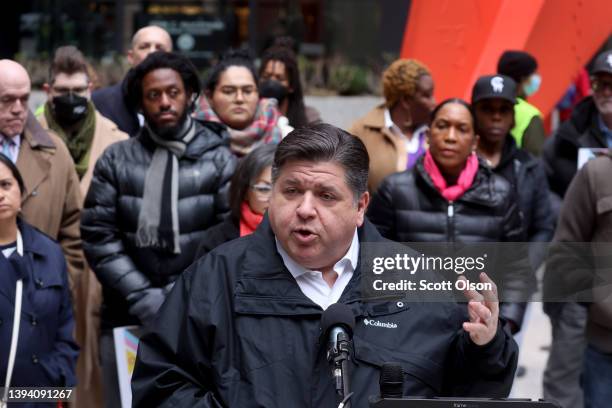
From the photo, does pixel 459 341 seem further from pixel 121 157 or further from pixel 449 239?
pixel 121 157

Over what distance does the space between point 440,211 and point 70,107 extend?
248 cm

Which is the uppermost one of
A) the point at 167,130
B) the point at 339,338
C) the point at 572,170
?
the point at 339,338

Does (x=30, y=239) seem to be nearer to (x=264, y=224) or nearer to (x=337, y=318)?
(x=264, y=224)

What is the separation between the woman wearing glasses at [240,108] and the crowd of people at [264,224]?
1 centimetres

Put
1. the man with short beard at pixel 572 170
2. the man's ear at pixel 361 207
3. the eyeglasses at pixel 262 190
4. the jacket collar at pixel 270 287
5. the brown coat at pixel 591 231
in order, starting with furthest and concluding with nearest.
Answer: the man with short beard at pixel 572 170
the eyeglasses at pixel 262 190
the brown coat at pixel 591 231
the man's ear at pixel 361 207
the jacket collar at pixel 270 287

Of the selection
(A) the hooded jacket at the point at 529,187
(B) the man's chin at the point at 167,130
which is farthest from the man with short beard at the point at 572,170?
(B) the man's chin at the point at 167,130

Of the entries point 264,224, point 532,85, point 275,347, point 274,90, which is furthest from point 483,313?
point 532,85

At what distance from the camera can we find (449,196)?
6012mm

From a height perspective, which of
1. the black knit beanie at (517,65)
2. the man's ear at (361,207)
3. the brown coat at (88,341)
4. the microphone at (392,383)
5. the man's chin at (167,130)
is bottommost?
the brown coat at (88,341)

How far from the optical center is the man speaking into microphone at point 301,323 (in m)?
3.34

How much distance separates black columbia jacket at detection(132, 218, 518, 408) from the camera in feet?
11.0

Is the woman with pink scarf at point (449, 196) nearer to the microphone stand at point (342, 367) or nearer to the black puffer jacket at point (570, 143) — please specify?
the black puffer jacket at point (570, 143)

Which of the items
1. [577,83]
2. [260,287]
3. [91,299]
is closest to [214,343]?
[260,287]

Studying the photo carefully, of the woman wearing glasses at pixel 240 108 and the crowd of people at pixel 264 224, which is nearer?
the crowd of people at pixel 264 224
